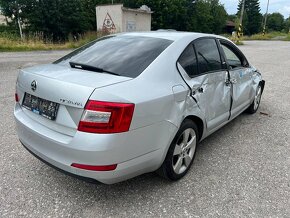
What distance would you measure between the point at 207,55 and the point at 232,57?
997 millimetres

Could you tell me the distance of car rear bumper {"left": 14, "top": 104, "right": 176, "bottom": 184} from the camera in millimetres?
2172

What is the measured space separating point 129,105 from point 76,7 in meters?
39.4

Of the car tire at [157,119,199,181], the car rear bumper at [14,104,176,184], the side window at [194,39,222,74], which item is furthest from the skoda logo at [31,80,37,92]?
the side window at [194,39,222,74]

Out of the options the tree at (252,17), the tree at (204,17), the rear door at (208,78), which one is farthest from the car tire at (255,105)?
the tree at (252,17)

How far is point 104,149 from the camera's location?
2.16 metres

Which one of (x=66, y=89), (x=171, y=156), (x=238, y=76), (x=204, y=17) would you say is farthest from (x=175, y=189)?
(x=204, y=17)

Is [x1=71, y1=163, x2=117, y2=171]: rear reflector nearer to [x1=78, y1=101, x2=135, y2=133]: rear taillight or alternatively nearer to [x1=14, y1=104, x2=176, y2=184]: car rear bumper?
[x1=14, y1=104, x2=176, y2=184]: car rear bumper

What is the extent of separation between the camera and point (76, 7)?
124ft

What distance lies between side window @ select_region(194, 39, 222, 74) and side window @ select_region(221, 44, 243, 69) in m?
0.32

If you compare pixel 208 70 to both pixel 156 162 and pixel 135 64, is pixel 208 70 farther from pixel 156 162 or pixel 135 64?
pixel 156 162

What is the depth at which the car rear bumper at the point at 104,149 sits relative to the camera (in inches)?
85.5

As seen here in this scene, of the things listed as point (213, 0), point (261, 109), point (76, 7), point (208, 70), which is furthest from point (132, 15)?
point (213, 0)

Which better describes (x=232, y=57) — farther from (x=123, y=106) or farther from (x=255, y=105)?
(x=123, y=106)

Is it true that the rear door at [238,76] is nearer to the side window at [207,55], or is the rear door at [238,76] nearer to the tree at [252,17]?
the side window at [207,55]
